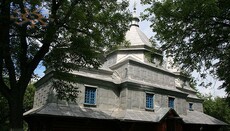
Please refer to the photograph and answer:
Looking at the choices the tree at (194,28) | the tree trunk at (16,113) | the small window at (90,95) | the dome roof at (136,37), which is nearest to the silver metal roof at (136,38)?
the dome roof at (136,37)

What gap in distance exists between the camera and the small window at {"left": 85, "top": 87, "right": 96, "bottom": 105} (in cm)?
1961

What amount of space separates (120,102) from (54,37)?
454 inches

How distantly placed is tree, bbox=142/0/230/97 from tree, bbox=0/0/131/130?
2331mm

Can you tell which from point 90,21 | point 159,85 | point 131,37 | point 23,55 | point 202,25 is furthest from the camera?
point 131,37

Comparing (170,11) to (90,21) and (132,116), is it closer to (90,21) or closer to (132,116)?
(90,21)

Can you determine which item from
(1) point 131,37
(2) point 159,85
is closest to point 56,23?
(2) point 159,85

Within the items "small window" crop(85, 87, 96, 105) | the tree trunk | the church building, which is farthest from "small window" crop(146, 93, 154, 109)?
the tree trunk

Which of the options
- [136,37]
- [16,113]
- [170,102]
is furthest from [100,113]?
[136,37]

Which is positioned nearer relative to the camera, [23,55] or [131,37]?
[23,55]

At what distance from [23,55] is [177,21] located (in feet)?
25.7

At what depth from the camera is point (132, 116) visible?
745 inches

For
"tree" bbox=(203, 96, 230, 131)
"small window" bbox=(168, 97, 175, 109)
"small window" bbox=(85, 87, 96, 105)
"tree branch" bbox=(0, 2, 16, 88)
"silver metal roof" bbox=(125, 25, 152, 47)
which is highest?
"silver metal roof" bbox=(125, 25, 152, 47)

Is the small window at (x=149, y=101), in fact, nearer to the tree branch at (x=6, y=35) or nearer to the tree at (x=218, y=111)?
the tree branch at (x=6, y=35)

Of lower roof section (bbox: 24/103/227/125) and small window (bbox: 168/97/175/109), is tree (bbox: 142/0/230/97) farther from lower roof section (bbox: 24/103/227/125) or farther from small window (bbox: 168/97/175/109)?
small window (bbox: 168/97/175/109)
